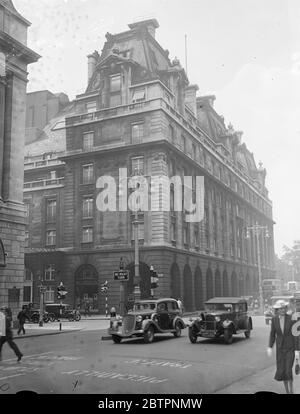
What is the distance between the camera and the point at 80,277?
148ft

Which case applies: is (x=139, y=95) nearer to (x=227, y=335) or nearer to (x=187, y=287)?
(x=187, y=287)

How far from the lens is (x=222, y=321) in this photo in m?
18.6

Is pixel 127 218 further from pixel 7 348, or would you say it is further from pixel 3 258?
pixel 7 348

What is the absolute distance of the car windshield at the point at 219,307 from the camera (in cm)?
1956

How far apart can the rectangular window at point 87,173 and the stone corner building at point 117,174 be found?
10 centimetres

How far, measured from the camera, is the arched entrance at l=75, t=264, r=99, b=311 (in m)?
44.1

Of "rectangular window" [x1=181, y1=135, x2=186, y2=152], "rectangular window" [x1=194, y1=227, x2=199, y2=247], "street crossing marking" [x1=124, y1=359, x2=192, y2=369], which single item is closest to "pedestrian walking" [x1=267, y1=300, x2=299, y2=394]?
"street crossing marking" [x1=124, y1=359, x2=192, y2=369]

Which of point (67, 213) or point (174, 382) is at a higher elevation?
point (67, 213)

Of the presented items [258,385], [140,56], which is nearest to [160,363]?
[258,385]

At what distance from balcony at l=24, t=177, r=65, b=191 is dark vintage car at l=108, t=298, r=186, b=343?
96.8 feet

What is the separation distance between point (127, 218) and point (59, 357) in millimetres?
29422

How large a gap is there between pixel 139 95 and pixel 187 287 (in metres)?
19.3

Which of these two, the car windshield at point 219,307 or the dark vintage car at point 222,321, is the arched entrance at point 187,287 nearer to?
the dark vintage car at point 222,321
